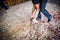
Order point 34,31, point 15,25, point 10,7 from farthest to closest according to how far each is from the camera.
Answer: point 10,7 < point 15,25 < point 34,31

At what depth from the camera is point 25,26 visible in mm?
2197

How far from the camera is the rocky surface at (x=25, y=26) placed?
196 cm

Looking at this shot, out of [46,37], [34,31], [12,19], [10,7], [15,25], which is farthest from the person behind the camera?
[10,7]

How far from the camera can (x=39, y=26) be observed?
217 centimetres

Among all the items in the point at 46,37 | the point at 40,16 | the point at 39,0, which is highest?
the point at 39,0

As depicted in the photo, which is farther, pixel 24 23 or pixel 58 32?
pixel 24 23

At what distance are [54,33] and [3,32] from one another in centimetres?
96

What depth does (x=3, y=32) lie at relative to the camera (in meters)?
2.10

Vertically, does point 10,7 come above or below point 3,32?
above

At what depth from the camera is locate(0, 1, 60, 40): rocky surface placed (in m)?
1.96

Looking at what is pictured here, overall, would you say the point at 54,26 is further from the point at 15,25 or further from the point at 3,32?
the point at 3,32

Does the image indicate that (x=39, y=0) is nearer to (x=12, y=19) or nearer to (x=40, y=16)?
(x=40, y=16)

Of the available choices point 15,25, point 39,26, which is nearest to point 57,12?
point 39,26

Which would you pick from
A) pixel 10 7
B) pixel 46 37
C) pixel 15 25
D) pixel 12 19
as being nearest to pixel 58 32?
pixel 46 37
